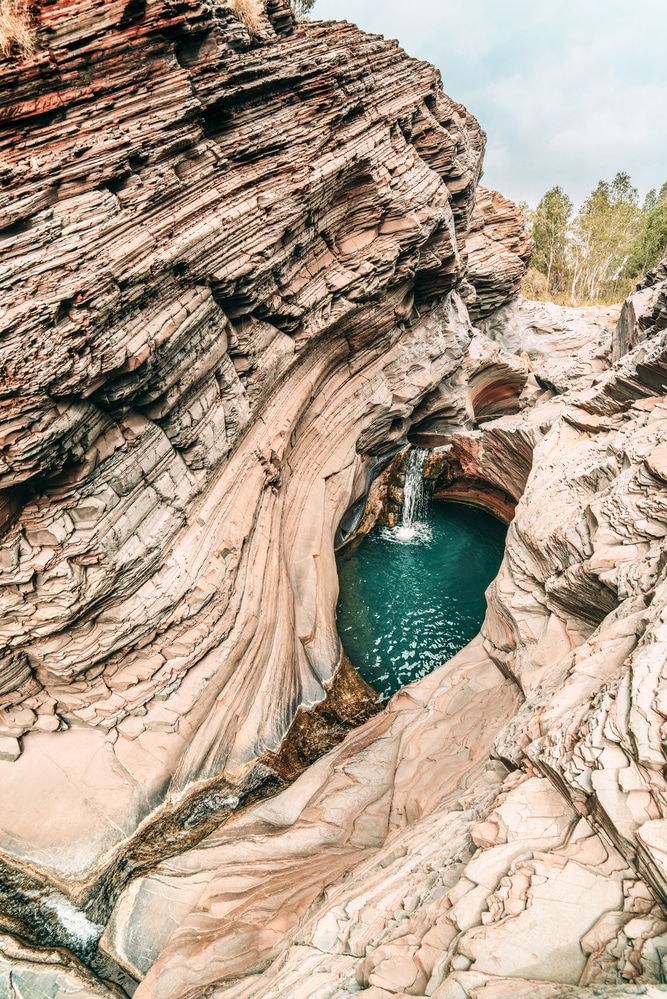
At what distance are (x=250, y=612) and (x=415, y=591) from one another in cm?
761

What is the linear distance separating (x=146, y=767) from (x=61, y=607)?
3.58 metres

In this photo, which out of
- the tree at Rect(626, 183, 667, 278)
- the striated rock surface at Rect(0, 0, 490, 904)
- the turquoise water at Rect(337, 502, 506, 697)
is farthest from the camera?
the tree at Rect(626, 183, 667, 278)

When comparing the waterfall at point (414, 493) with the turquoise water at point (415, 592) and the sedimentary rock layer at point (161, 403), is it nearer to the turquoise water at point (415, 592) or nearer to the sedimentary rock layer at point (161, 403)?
the turquoise water at point (415, 592)

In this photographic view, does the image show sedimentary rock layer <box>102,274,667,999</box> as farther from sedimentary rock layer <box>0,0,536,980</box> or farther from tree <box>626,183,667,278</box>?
tree <box>626,183,667,278</box>

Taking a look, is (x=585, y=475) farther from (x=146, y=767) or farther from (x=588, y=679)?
(x=146, y=767)

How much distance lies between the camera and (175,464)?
10680 millimetres

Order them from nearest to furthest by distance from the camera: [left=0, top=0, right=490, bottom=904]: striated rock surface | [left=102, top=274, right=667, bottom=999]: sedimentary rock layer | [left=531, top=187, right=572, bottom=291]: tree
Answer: [left=102, top=274, right=667, bottom=999]: sedimentary rock layer < [left=0, top=0, right=490, bottom=904]: striated rock surface < [left=531, top=187, right=572, bottom=291]: tree

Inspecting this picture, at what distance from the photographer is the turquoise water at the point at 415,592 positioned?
14578 millimetres

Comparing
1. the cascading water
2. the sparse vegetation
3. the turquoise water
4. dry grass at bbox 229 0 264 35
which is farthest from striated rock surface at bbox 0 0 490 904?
the cascading water

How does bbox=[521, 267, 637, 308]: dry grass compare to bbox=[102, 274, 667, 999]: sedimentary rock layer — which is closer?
bbox=[102, 274, 667, 999]: sedimentary rock layer

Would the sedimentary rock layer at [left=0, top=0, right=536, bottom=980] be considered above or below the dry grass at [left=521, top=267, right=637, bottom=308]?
below

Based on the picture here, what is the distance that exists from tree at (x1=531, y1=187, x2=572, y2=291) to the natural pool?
33.1 metres

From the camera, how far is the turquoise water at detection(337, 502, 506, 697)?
14578 millimetres

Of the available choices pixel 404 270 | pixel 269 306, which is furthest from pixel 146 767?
pixel 404 270
